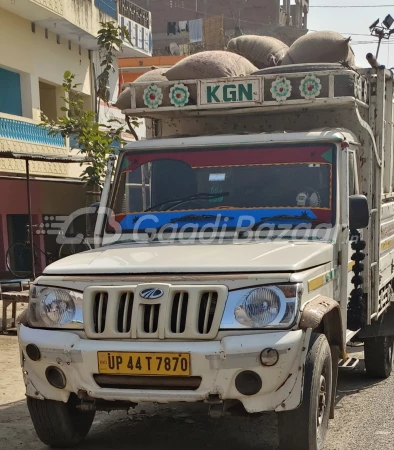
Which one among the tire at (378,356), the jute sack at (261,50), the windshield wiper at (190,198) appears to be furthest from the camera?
the jute sack at (261,50)

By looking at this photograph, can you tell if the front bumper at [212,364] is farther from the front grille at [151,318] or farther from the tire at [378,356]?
the tire at [378,356]

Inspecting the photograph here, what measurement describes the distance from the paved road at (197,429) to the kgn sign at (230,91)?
2.49 m

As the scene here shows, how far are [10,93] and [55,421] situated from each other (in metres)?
12.4

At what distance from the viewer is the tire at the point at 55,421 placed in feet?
14.6

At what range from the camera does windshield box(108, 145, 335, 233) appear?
509cm

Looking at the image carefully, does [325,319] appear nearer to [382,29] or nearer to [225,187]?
[225,187]

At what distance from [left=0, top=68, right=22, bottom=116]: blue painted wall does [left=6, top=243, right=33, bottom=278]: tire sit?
319 centimetres

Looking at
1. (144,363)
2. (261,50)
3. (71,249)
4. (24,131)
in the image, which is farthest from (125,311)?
(24,131)

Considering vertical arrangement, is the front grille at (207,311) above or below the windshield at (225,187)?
below

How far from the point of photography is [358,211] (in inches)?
198

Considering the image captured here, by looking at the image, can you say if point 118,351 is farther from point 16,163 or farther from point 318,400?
point 16,163

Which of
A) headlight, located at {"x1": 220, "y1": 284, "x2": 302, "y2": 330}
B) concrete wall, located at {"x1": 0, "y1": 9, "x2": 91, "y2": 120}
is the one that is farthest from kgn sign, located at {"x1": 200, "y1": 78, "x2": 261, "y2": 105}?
concrete wall, located at {"x1": 0, "y1": 9, "x2": 91, "y2": 120}

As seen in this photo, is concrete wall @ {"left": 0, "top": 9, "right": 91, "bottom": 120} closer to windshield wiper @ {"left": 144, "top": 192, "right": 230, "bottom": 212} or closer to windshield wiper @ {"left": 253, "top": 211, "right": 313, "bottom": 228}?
windshield wiper @ {"left": 144, "top": 192, "right": 230, "bottom": 212}

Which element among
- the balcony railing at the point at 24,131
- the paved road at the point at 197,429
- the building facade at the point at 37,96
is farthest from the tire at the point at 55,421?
the balcony railing at the point at 24,131
